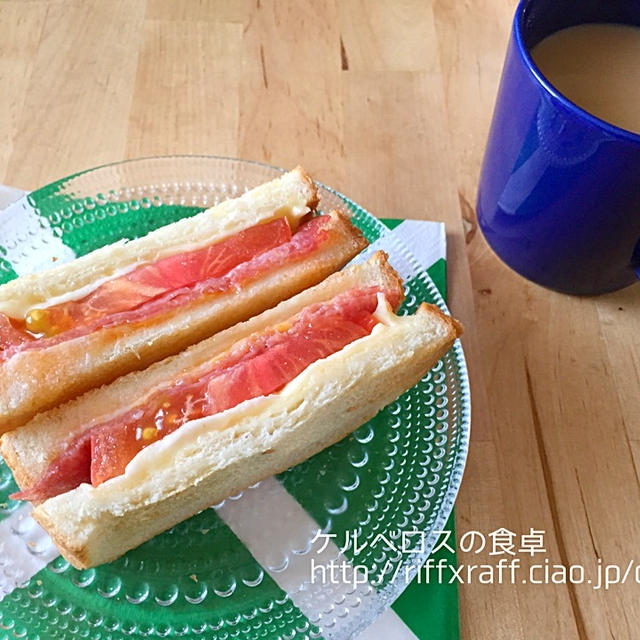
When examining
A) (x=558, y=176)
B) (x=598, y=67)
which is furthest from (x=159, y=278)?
(x=598, y=67)

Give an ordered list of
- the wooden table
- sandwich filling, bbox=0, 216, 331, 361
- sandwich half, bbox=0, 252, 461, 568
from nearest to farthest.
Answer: sandwich half, bbox=0, 252, 461, 568 < sandwich filling, bbox=0, 216, 331, 361 < the wooden table

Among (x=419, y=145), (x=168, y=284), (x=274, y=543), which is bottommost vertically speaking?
(x=274, y=543)

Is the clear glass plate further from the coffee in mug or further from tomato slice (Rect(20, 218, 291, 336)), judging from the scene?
the coffee in mug

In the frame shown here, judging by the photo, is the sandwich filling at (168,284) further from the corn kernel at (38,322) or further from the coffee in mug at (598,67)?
the coffee in mug at (598,67)

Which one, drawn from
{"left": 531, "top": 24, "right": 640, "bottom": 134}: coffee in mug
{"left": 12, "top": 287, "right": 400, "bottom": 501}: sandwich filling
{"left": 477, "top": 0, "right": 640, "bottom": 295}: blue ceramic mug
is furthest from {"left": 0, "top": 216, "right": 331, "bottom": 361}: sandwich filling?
{"left": 531, "top": 24, "right": 640, "bottom": 134}: coffee in mug

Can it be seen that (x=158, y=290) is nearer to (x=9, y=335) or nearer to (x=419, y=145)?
(x=9, y=335)

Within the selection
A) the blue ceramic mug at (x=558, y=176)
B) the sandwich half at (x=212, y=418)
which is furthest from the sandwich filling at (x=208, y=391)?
the blue ceramic mug at (x=558, y=176)

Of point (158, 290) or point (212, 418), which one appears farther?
point (158, 290)

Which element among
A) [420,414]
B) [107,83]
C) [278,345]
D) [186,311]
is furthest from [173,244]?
[107,83]
